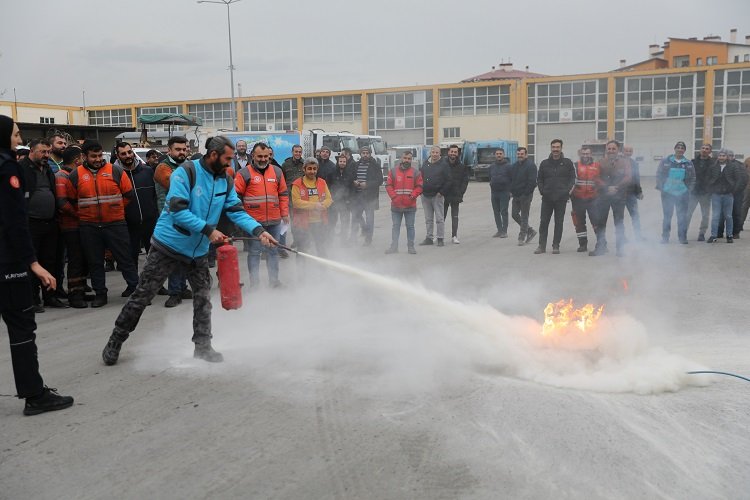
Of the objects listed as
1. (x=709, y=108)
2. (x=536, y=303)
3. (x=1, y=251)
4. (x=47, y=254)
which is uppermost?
(x=709, y=108)

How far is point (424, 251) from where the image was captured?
1278 centimetres

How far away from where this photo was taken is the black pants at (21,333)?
4.43m

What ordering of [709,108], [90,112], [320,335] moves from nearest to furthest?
[320,335], [709,108], [90,112]

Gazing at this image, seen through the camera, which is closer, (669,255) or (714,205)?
(669,255)

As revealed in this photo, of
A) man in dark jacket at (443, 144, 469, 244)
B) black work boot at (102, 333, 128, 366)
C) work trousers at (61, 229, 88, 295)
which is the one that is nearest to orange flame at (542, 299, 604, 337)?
black work boot at (102, 333, 128, 366)

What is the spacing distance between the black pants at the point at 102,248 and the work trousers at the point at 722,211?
10811 millimetres

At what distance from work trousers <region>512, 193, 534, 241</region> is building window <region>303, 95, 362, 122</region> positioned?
48364 millimetres

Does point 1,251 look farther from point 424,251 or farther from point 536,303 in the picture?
point 424,251

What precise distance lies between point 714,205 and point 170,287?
10.5 m

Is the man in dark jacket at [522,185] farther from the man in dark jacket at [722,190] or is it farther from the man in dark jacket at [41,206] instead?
the man in dark jacket at [41,206]

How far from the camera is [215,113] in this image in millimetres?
65875

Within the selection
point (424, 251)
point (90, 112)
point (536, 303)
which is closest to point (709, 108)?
point (424, 251)

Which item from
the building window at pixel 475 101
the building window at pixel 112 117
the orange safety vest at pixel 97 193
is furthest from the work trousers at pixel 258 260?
the building window at pixel 112 117

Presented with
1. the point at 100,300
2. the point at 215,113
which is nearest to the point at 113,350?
the point at 100,300
